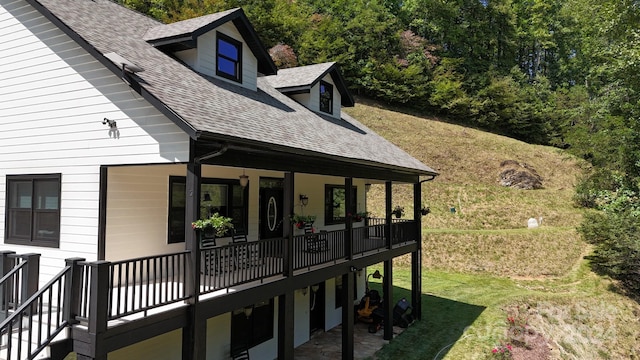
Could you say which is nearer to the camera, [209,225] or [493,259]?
[209,225]

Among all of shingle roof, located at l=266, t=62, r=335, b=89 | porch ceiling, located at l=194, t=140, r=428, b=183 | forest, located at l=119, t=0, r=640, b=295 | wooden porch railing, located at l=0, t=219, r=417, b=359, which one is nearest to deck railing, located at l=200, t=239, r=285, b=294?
wooden porch railing, located at l=0, t=219, r=417, b=359

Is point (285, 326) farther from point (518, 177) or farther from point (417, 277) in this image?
point (518, 177)

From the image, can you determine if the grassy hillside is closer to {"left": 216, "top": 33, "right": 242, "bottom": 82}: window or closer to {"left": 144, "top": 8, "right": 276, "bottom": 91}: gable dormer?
{"left": 216, "top": 33, "right": 242, "bottom": 82}: window

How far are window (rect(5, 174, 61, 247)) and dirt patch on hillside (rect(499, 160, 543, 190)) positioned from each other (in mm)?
34159

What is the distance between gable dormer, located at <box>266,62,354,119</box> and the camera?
49.2 feet

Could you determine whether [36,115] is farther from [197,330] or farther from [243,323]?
[243,323]

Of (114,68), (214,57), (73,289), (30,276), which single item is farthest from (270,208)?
(73,289)

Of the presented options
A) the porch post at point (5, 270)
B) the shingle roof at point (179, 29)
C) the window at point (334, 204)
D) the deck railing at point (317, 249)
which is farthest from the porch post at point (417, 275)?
the porch post at point (5, 270)

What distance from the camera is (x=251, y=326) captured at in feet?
36.7

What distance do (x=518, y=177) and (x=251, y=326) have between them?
30.6 metres

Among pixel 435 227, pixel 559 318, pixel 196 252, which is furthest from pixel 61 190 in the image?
pixel 435 227

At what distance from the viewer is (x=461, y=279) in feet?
77.7

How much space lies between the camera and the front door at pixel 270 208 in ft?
39.5

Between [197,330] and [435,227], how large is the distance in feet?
83.7
